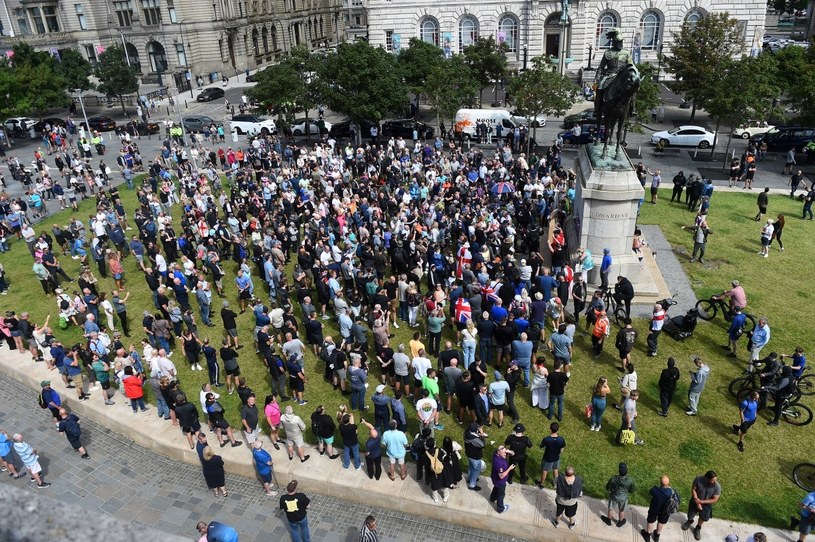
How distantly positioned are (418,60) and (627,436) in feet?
125

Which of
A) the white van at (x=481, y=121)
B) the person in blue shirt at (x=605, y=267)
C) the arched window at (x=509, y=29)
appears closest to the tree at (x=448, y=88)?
the white van at (x=481, y=121)

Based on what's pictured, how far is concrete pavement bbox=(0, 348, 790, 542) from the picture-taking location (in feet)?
36.9

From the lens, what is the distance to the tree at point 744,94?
30688 mm

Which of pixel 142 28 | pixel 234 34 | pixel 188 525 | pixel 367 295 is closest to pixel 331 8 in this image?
pixel 234 34

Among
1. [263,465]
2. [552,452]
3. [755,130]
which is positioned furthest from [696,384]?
[755,130]

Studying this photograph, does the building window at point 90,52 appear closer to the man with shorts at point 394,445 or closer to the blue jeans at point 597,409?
the man with shorts at point 394,445

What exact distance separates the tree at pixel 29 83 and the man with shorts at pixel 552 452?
49118mm

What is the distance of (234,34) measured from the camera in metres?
73.2

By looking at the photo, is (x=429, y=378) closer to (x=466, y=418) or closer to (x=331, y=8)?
(x=466, y=418)

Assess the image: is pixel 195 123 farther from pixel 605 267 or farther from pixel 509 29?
pixel 605 267

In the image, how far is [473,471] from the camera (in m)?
11.8

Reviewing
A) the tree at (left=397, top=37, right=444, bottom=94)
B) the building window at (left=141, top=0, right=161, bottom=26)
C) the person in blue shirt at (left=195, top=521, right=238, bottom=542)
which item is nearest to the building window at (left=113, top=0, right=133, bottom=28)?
the building window at (left=141, top=0, right=161, bottom=26)

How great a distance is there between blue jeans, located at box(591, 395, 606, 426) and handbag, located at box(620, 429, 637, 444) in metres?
0.57

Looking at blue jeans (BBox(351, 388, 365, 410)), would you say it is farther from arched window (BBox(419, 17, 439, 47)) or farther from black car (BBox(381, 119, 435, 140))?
arched window (BBox(419, 17, 439, 47))
